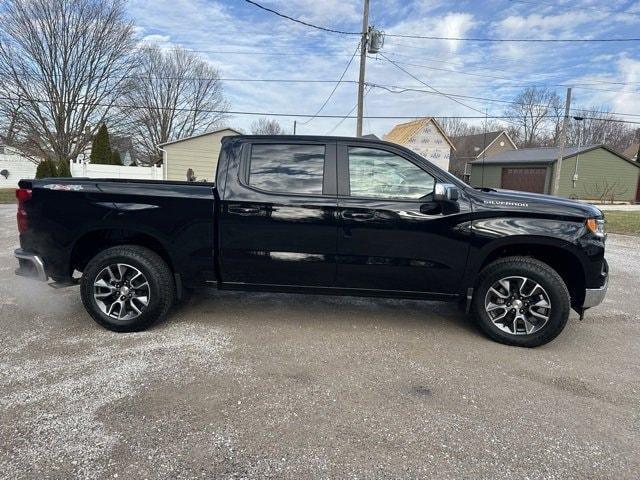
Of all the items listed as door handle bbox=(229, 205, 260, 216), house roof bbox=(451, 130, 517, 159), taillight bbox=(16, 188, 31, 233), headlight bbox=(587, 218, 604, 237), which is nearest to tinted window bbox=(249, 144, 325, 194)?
door handle bbox=(229, 205, 260, 216)

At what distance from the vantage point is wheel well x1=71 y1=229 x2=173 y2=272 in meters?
3.98

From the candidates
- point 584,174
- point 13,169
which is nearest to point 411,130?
point 584,174

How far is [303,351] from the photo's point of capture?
11.8ft

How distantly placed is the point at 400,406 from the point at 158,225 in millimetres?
Result: 2603

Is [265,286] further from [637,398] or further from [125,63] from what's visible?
[125,63]

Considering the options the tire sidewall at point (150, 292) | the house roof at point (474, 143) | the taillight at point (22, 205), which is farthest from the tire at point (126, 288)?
the house roof at point (474, 143)

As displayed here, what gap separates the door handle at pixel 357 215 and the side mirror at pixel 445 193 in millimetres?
567

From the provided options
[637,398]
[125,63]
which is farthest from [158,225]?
[125,63]

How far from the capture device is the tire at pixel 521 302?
367 cm

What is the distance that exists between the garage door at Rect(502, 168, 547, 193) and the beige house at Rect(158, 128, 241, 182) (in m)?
22.9

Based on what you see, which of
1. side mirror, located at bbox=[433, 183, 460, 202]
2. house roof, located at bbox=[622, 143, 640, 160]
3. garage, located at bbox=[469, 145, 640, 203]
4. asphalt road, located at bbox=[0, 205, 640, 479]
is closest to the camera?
asphalt road, located at bbox=[0, 205, 640, 479]

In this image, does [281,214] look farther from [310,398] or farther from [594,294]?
[594,294]

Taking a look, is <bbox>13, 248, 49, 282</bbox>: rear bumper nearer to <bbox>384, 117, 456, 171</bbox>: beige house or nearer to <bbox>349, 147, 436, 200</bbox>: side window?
<bbox>349, 147, 436, 200</bbox>: side window

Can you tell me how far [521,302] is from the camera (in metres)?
3.78
